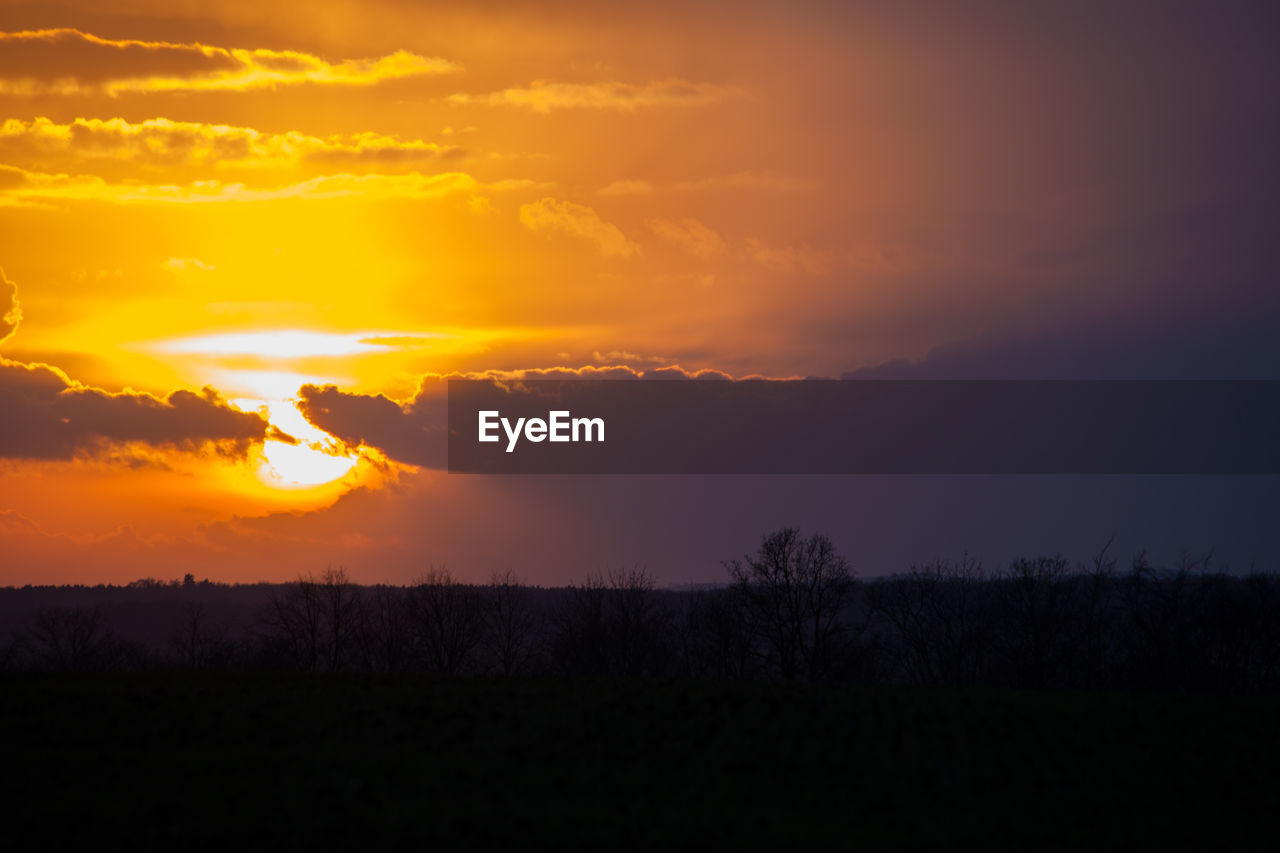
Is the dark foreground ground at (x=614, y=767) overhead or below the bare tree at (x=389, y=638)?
overhead

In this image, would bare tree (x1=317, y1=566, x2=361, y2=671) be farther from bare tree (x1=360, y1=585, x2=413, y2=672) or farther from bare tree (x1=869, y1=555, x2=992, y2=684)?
bare tree (x1=869, y1=555, x2=992, y2=684)

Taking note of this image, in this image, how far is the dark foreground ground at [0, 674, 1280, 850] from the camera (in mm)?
20422

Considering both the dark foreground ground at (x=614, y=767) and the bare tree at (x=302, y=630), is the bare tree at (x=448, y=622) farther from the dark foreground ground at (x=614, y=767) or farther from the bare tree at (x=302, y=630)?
the dark foreground ground at (x=614, y=767)

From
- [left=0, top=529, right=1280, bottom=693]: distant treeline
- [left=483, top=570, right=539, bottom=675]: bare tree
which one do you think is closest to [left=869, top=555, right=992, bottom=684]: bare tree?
[left=0, top=529, right=1280, bottom=693]: distant treeline

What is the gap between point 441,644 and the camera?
111 meters

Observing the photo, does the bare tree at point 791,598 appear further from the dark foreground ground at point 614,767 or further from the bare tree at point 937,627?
the dark foreground ground at point 614,767

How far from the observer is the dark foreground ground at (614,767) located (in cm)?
2042

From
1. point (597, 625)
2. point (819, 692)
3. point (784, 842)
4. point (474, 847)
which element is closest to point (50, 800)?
point (474, 847)

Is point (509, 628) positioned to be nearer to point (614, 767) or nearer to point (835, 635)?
point (835, 635)

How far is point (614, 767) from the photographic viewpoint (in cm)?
2520

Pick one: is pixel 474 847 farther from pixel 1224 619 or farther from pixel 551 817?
pixel 1224 619

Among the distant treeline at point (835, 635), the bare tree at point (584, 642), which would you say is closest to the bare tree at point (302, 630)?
the distant treeline at point (835, 635)

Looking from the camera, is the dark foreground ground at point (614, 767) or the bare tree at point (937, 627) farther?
the bare tree at point (937, 627)

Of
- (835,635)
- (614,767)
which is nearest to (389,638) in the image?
(835,635)
